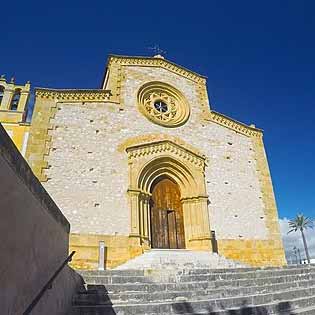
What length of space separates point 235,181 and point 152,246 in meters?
4.89

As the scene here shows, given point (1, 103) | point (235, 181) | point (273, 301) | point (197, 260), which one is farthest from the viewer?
point (1, 103)

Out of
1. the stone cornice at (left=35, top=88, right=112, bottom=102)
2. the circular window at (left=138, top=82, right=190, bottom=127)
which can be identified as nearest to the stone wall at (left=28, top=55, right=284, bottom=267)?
the stone cornice at (left=35, top=88, right=112, bottom=102)

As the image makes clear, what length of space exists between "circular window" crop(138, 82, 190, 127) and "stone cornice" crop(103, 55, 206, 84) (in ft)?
3.98

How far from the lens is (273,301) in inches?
217

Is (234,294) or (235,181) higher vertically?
(235,181)

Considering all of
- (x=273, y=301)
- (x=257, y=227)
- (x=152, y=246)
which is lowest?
(x=273, y=301)

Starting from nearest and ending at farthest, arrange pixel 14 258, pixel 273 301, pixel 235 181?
pixel 14 258 < pixel 273 301 < pixel 235 181

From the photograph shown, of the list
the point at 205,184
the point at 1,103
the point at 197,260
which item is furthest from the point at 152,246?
the point at 1,103

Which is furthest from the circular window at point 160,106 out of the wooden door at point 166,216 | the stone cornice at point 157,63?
the wooden door at point 166,216

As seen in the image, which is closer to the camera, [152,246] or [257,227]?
[152,246]

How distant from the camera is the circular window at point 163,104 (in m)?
12.7

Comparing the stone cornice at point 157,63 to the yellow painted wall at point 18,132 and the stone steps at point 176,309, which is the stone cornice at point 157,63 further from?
the stone steps at point 176,309

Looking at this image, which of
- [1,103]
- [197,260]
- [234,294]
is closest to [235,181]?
[197,260]

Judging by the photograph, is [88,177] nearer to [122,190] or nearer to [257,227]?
[122,190]
